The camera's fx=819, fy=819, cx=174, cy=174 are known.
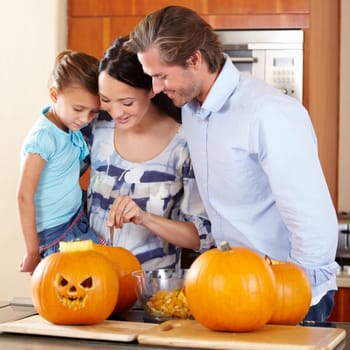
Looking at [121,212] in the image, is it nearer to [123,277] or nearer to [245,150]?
[123,277]

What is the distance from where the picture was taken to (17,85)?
3.57 meters

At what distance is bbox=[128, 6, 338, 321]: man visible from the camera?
5.91 feet

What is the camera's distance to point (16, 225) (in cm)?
356

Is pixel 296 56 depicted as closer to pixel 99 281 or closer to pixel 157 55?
pixel 157 55

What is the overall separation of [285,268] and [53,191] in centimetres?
90

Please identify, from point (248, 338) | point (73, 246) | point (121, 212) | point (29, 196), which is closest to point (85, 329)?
point (73, 246)

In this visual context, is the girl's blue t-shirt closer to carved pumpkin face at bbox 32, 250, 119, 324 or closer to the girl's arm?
the girl's arm

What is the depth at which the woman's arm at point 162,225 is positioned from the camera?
1777 mm

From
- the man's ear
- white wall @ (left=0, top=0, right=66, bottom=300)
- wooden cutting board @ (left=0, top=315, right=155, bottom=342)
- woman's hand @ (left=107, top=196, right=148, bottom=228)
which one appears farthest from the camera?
white wall @ (left=0, top=0, right=66, bottom=300)

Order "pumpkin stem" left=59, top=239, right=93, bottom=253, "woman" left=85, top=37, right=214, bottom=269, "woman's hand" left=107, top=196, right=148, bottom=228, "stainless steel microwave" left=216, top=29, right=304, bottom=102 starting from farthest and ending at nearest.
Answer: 1. "stainless steel microwave" left=216, top=29, right=304, bottom=102
2. "woman" left=85, top=37, right=214, bottom=269
3. "woman's hand" left=107, top=196, right=148, bottom=228
4. "pumpkin stem" left=59, top=239, right=93, bottom=253

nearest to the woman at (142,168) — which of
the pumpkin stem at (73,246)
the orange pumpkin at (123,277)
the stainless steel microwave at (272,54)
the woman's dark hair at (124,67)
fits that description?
the woman's dark hair at (124,67)

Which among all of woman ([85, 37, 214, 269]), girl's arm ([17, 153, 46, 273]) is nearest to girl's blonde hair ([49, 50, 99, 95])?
woman ([85, 37, 214, 269])

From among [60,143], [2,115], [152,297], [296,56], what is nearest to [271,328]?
[152,297]

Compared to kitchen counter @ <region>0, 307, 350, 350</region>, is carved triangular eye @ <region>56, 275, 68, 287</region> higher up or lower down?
higher up
